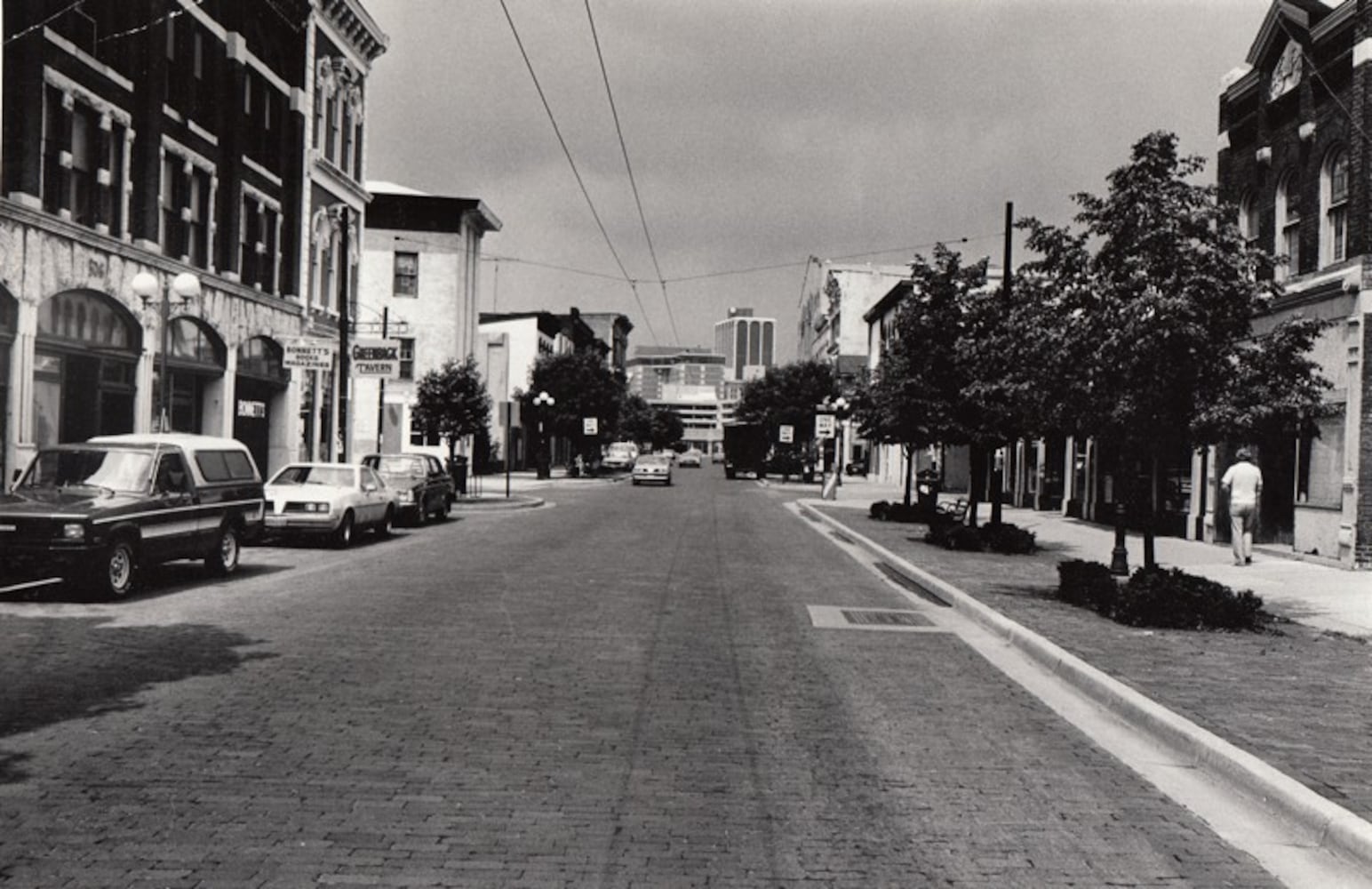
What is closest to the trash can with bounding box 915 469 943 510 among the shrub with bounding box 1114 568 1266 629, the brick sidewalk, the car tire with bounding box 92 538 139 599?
the brick sidewalk

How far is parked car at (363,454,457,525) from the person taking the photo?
81.6ft

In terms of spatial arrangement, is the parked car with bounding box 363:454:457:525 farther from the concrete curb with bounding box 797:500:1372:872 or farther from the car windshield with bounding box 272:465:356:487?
the concrete curb with bounding box 797:500:1372:872

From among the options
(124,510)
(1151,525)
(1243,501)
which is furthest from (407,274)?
(1151,525)

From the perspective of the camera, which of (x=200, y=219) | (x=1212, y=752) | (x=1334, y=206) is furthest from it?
(x=200, y=219)

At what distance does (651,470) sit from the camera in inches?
2112

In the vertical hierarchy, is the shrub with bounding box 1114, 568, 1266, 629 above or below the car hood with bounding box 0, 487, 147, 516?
below

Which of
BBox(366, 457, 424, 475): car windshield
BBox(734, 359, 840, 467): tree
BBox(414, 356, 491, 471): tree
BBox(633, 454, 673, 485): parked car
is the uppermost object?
BBox(734, 359, 840, 467): tree

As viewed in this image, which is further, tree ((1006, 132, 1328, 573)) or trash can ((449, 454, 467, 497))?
trash can ((449, 454, 467, 497))

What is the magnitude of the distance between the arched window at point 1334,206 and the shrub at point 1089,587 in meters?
9.06

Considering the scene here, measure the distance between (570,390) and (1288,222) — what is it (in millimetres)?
42477

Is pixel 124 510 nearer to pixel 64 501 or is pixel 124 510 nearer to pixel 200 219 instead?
pixel 64 501

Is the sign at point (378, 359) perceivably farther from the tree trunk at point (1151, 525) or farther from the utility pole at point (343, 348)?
the tree trunk at point (1151, 525)

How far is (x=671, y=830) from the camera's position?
527cm

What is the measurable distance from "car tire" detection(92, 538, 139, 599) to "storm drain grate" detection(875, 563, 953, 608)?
9.14 metres
